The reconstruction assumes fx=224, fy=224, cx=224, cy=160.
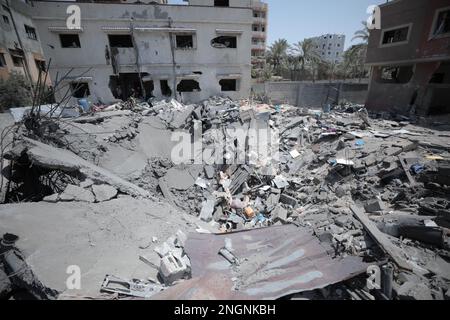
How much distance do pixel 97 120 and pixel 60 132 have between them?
7.14 ft

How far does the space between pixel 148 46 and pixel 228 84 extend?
6.57m

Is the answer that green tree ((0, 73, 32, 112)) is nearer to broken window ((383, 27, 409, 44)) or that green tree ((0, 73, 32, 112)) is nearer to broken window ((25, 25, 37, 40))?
broken window ((25, 25, 37, 40))

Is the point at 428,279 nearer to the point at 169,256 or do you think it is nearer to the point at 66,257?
the point at 169,256

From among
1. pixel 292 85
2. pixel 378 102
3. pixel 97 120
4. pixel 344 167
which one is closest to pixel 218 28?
pixel 292 85

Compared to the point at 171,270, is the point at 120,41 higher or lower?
higher

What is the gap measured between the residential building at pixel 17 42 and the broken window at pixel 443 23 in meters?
25.6

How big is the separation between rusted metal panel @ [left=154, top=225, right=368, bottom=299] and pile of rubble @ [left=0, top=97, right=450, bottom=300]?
3 cm

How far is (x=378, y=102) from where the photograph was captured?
1633 cm

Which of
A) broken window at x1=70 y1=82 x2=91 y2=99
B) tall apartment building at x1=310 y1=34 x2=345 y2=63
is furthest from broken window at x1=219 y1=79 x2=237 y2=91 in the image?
tall apartment building at x1=310 y1=34 x2=345 y2=63

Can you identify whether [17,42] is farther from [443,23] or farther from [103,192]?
[443,23]

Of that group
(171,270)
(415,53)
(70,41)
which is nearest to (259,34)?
(415,53)

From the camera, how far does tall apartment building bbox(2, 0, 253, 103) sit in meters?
14.7

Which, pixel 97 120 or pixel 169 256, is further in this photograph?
pixel 97 120

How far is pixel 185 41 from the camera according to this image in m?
16.5
